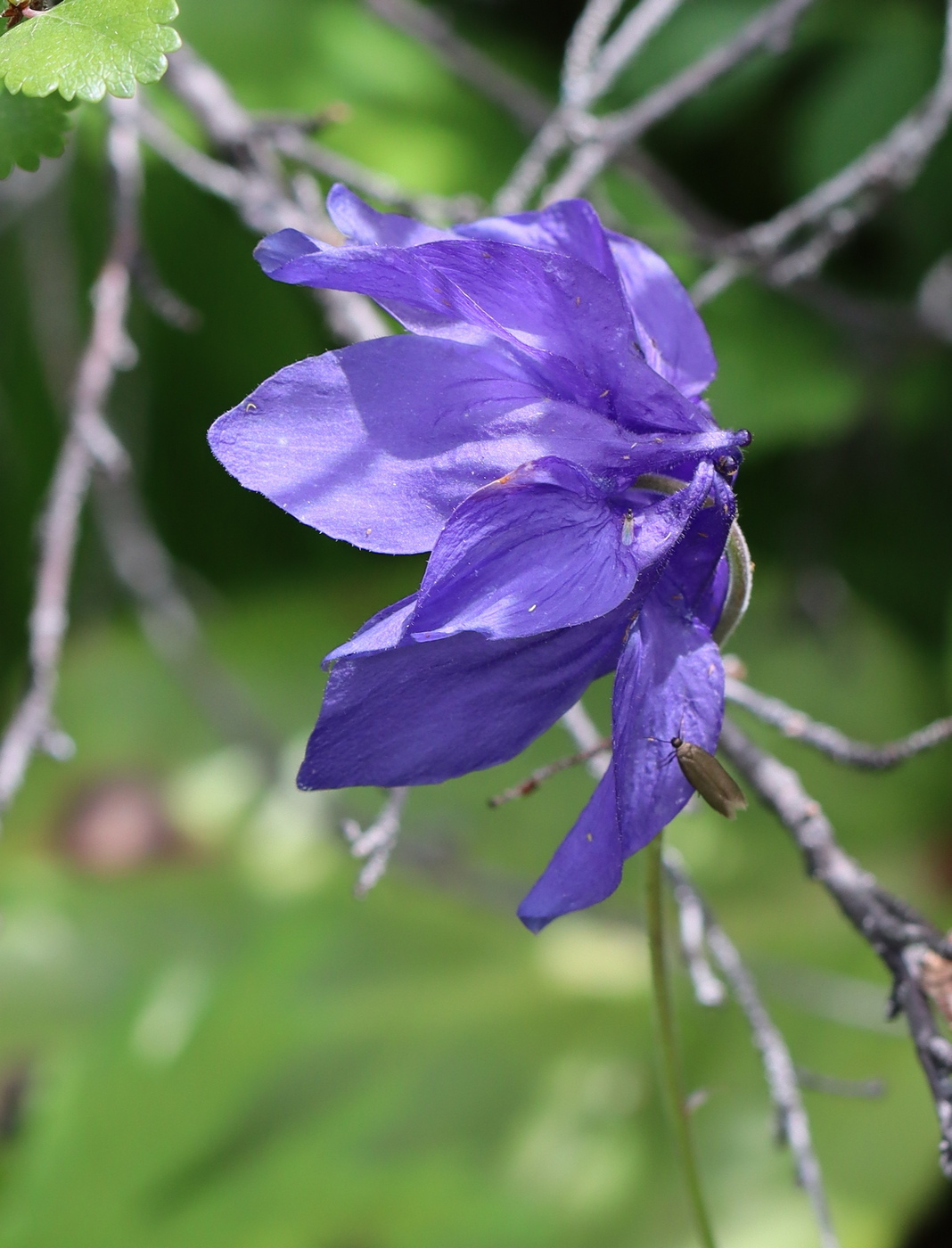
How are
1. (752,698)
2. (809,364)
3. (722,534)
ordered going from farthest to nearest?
1. (809,364)
2. (752,698)
3. (722,534)

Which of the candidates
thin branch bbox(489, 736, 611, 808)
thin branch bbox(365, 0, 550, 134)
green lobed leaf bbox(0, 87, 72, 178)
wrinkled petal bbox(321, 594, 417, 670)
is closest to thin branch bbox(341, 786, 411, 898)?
thin branch bbox(489, 736, 611, 808)

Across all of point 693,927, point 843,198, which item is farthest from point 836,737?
point 843,198

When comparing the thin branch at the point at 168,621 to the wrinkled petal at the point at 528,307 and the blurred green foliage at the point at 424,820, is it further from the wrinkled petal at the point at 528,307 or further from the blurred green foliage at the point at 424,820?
the wrinkled petal at the point at 528,307

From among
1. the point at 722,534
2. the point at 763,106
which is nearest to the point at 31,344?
the point at 763,106

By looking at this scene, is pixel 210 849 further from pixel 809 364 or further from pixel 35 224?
pixel 809 364

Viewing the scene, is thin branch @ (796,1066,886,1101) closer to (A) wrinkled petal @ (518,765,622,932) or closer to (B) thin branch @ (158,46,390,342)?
(A) wrinkled petal @ (518,765,622,932)

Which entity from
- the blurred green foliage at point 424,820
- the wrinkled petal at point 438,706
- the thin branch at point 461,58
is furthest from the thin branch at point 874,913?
the thin branch at point 461,58

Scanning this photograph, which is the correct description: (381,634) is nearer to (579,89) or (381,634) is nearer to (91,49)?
(91,49)
